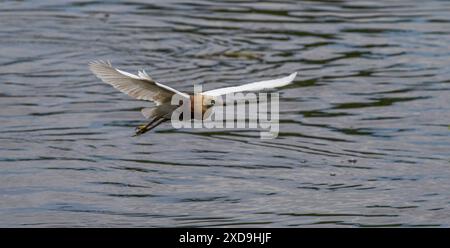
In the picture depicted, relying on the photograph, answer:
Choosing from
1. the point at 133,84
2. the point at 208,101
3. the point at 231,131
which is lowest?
the point at 231,131

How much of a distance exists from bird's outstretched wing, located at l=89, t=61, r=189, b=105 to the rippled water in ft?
3.04

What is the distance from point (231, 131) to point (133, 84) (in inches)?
120

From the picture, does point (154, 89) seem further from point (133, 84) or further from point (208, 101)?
point (208, 101)

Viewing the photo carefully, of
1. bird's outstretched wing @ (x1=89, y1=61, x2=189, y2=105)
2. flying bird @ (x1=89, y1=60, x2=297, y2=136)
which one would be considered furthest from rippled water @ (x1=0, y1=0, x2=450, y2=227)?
bird's outstretched wing @ (x1=89, y1=61, x2=189, y2=105)

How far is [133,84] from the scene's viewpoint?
7.96 m

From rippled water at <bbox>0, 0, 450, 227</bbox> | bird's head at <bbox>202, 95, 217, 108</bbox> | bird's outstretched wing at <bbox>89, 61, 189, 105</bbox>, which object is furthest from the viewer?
rippled water at <bbox>0, 0, 450, 227</bbox>

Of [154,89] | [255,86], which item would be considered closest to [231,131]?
[255,86]

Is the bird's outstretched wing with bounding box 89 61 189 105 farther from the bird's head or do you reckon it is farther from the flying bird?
the bird's head

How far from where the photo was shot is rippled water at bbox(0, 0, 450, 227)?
9008 millimetres

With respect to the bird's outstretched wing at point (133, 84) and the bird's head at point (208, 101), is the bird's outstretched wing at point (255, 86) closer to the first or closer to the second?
the bird's head at point (208, 101)

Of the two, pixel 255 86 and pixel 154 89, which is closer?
pixel 154 89

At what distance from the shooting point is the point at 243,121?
11.3 metres

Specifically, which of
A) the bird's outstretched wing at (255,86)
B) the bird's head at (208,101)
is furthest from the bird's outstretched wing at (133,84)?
the bird's outstretched wing at (255,86)
